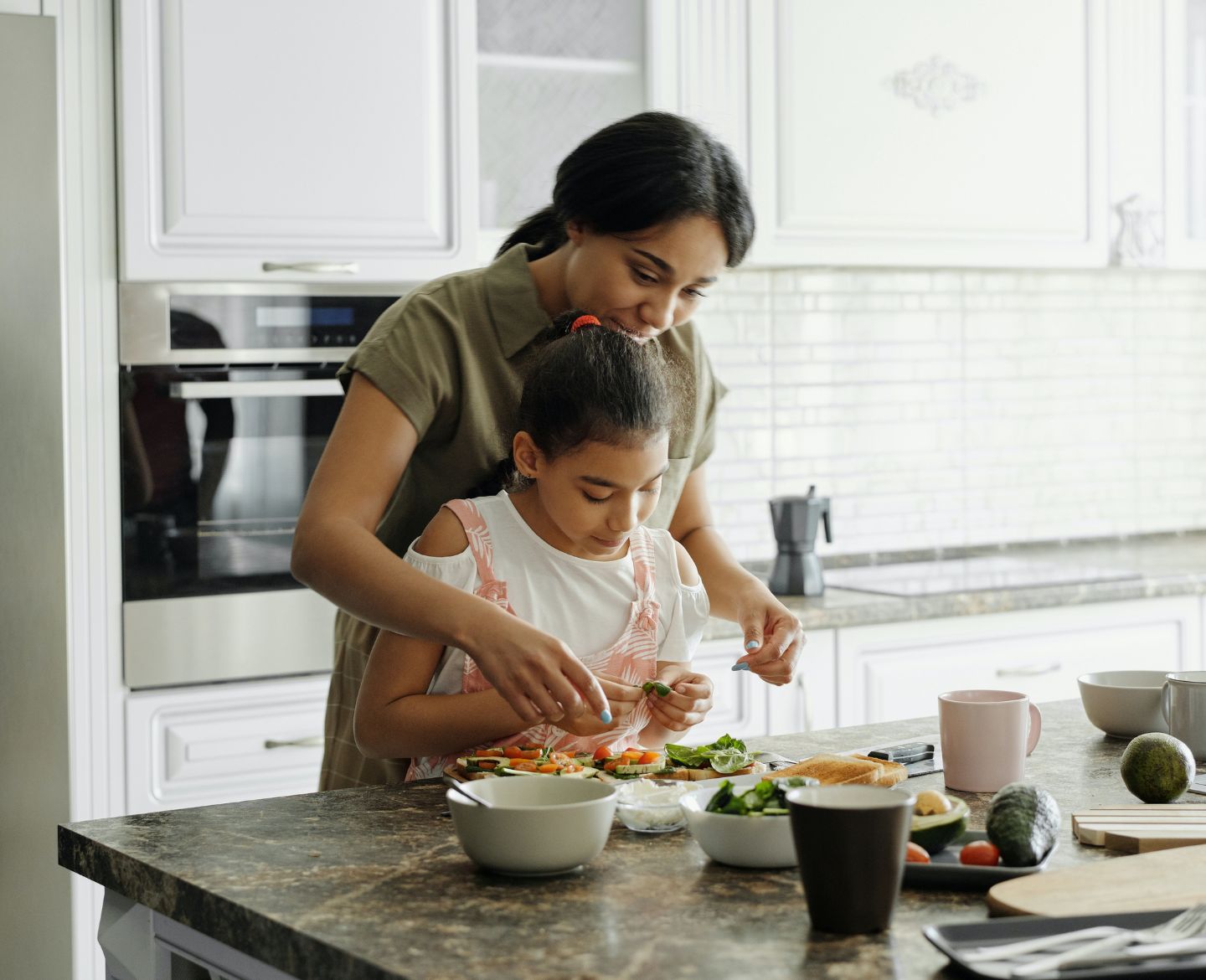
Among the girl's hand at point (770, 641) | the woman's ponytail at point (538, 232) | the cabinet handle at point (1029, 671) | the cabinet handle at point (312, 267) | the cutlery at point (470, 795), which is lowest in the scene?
the cabinet handle at point (1029, 671)

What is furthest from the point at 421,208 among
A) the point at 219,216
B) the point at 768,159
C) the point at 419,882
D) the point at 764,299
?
the point at 419,882

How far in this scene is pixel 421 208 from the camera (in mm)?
2986

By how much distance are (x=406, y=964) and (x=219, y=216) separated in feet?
6.77

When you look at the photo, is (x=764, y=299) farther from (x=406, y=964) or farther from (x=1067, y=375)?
(x=406, y=964)

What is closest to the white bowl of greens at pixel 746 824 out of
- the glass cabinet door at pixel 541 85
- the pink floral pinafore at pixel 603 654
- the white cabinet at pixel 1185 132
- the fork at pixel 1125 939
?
the fork at pixel 1125 939

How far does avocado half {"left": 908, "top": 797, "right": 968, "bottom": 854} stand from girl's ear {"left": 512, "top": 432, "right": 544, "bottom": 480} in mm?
658

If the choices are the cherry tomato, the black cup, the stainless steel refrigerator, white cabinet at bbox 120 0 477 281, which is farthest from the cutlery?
white cabinet at bbox 120 0 477 281

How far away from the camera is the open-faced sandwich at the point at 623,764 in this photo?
1.44 m

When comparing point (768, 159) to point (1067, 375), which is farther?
point (1067, 375)

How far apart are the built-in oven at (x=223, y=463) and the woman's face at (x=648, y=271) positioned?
1188mm

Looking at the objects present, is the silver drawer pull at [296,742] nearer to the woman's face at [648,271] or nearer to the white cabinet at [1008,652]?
the white cabinet at [1008,652]

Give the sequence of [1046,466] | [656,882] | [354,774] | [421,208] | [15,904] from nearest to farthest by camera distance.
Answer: [656,882] → [354,774] → [15,904] → [421,208] → [1046,466]

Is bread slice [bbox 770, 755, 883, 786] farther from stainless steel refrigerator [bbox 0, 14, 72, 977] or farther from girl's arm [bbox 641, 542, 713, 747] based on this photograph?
stainless steel refrigerator [bbox 0, 14, 72, 977]

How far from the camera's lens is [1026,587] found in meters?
3.45
